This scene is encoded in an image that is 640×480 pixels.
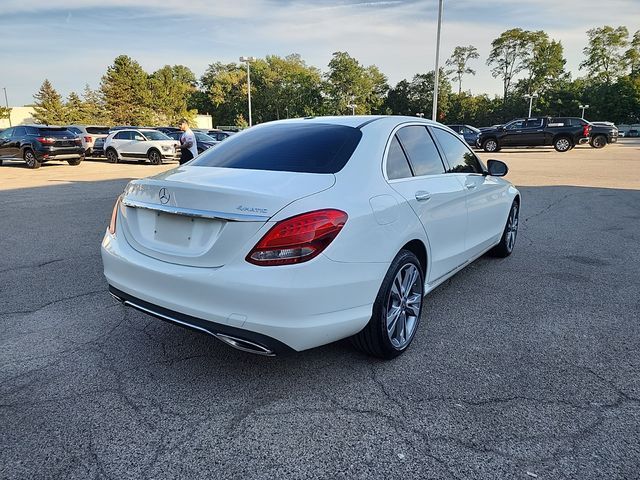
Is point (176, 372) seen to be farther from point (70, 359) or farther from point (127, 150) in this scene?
point (127, 150)

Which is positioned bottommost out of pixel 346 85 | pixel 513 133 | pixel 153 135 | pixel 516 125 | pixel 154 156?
pixel 154 156

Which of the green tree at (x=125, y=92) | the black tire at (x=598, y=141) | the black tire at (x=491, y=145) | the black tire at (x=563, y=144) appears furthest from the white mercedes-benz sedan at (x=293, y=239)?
the green tree at (x=125, y=92)

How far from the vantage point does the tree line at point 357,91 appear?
211 feet

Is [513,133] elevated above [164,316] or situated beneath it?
elevated above

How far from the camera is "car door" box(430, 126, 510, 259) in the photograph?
411 centimetres

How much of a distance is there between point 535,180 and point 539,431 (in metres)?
12.8

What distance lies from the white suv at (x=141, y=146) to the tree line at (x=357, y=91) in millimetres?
44438

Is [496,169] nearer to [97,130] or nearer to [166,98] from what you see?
[97,130]

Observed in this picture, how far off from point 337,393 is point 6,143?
21.9m

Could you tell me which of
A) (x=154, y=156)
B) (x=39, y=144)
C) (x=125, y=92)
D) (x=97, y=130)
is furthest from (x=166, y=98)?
(x=39, y=144)

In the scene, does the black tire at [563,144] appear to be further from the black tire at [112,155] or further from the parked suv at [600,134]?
the black tire at [112,155]

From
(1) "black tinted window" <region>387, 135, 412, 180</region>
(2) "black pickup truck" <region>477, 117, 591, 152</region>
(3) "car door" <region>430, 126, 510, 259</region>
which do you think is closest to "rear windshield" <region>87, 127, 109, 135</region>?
(2) "black pickup truck" <region>477, 117, 591, 152</region>

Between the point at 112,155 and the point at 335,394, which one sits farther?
the point at 112,155

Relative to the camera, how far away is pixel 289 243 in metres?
2.37
